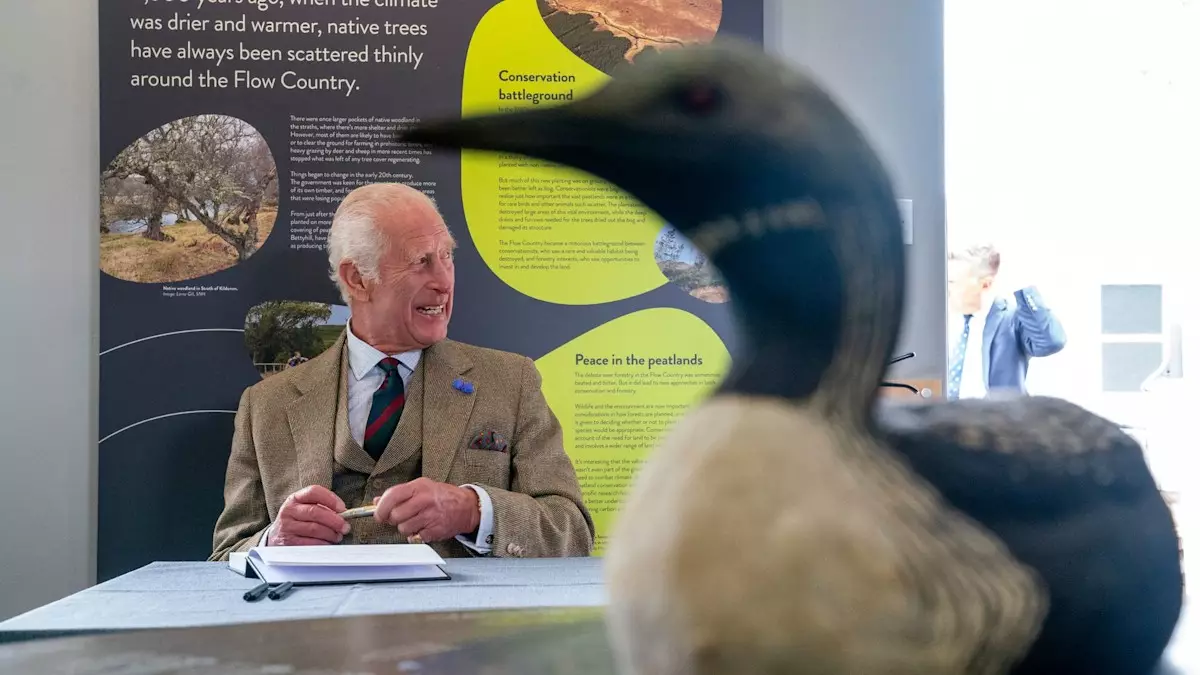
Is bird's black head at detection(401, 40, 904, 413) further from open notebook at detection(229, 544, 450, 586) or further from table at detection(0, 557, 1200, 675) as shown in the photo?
open notebook at detection(229, 544, 450, 586)

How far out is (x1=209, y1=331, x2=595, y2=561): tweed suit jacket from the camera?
161 centimetres

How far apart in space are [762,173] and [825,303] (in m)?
0.06

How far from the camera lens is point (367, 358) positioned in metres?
1.79

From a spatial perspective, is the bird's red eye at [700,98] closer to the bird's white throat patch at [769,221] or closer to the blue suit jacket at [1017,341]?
the bird's white throat patch at [769,221]

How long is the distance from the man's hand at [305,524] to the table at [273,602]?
172 millimetres

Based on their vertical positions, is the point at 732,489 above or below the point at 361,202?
below

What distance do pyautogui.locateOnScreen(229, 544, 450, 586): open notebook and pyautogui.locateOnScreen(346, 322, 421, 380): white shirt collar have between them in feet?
2.02

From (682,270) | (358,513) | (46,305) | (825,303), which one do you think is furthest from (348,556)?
(46,305)

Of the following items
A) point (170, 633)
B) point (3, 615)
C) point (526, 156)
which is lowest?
point (3, 615)

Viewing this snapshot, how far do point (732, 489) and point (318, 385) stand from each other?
1.51 metres

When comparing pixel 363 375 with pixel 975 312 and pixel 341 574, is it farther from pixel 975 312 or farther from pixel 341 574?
pixel 975 312

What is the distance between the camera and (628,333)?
2.18 metres

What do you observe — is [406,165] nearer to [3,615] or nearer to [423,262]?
[423,262]

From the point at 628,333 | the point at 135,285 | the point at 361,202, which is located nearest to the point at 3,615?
the point at 135,285
